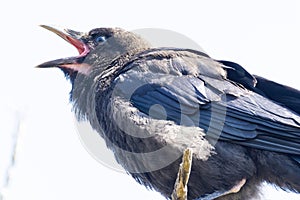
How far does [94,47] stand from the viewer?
607 centimetres

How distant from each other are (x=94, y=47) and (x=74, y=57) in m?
Result: 0.25

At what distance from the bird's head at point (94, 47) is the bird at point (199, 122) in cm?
37

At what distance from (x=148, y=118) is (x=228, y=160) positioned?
0.75m

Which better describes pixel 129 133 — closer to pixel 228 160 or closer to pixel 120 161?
pixel 120 161

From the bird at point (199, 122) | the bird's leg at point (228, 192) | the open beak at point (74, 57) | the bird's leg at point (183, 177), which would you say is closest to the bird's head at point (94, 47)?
the open beak at point (74, 57)

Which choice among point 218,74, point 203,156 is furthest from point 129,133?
point 218,74

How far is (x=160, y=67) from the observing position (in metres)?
5.25

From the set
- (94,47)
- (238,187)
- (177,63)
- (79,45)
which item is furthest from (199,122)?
(79,45)

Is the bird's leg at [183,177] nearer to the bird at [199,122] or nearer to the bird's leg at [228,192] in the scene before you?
the bird at [199,122]

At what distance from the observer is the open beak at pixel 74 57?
19.3ft

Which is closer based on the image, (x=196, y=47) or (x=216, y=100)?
(x=216, y=100)

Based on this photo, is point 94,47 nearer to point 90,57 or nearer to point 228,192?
point 90,57

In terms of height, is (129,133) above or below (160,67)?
below

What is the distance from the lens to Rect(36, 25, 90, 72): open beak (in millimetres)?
5891
